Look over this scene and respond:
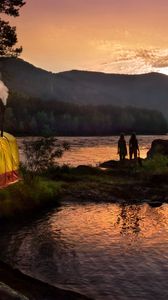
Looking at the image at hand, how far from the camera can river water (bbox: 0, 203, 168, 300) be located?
1307cm

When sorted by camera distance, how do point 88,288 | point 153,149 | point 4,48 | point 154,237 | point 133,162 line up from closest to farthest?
point 88,288, point 154,237, point 4,48, point 133,162, point 153,149

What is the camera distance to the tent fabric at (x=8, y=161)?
18.6 metres

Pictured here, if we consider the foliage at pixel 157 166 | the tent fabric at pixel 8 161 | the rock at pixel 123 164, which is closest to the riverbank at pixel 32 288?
the tent fabric at pixel 8 161

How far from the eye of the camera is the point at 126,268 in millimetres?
14477

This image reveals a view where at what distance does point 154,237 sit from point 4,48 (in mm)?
20641

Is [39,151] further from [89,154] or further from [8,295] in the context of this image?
[89,154]

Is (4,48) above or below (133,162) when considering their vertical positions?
above

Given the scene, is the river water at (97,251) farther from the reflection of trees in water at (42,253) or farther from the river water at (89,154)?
the river water at (89,154)

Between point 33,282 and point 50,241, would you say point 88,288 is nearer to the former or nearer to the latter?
point 33,282

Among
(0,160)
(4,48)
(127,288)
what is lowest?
(127,288)

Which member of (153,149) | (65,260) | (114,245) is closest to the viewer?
(65,260)

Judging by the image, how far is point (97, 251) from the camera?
16.2 meters

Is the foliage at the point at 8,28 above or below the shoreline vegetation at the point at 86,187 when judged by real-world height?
above

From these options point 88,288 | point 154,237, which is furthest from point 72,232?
point 88,288
